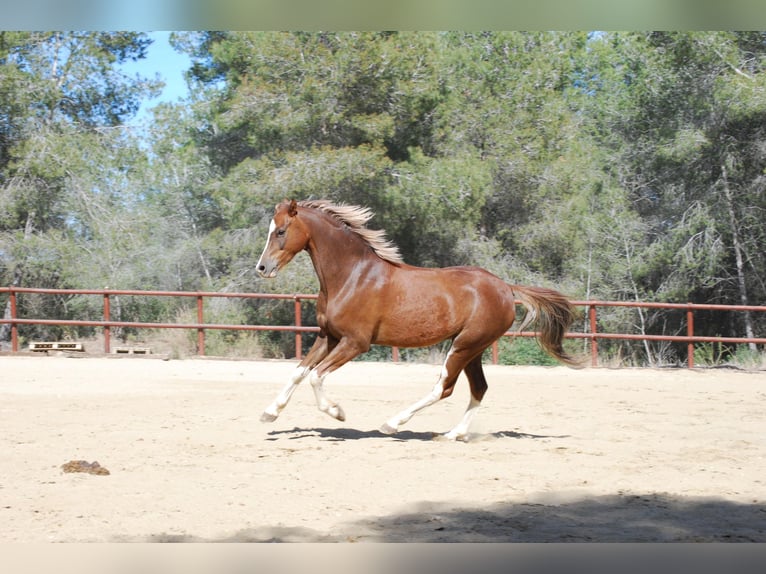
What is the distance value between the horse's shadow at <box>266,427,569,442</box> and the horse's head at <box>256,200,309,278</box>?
4.31 ft

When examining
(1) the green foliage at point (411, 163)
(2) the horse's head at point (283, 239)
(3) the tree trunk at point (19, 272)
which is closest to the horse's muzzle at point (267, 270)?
(2) the horse's head at point (283, 239)

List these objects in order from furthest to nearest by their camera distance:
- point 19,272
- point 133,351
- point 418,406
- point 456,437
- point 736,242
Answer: point 19,272
point 736,242
point 133,351
point 456,437
point 418,406

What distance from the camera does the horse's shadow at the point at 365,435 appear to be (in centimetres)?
706

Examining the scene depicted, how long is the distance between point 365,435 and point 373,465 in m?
1.21

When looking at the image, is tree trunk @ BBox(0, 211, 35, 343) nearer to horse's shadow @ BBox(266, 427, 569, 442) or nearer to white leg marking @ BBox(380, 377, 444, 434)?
horse's shadow @ BBox(266, 427, 569, 442)

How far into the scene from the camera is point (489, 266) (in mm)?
17109

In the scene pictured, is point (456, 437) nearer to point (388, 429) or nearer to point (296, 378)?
point (388, 429)

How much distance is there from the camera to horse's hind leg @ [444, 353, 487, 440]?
6980 mm

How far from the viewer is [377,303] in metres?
6.90

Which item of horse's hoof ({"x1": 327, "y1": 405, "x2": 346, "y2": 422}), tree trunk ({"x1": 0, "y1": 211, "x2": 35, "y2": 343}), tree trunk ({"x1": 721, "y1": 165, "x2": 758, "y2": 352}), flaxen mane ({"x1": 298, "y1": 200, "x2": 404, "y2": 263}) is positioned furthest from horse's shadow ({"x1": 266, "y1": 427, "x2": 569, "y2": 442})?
tree trunk ({"x1": 0, "y1": 211, "x2": 35, "y2": 343})

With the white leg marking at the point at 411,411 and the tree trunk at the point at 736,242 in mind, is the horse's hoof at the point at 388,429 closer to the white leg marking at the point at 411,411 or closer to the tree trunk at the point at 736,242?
the white leg marking at the point at 411,411

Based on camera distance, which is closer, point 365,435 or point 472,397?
point 472,397

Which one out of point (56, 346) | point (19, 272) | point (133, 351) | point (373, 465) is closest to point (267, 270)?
point (373, 465)
